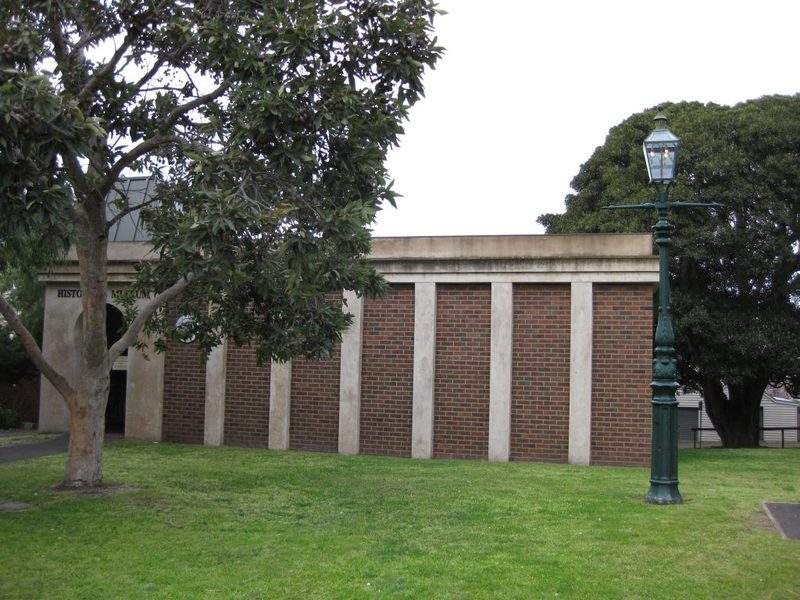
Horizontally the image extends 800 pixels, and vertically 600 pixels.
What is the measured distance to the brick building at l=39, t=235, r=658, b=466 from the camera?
50.0 ft

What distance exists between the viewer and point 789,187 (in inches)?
848

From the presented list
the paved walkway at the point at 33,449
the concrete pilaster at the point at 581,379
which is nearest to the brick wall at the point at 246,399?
the paved walkway at the point at 33,449

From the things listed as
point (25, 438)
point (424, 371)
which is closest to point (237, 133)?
point (424, 371)

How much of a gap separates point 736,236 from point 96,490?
16291 millimetres

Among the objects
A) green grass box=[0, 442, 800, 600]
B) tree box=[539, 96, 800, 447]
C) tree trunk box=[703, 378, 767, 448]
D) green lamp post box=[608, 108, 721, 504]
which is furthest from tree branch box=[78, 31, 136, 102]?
tree trunk box=[703, 378, 767, 448]

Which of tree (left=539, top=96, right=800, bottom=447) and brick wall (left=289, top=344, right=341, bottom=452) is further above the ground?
tree (left=539, top=96, right=800, bottom=447)

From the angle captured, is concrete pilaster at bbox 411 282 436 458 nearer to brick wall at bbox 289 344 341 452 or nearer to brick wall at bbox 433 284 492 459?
brick wall at bbox 433 284 492 459

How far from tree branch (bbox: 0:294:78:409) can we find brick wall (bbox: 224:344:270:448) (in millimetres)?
6169

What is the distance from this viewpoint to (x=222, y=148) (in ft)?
31.9

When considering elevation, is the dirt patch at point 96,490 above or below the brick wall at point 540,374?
below

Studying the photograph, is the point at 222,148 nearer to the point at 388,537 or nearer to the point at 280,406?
the point at 388,537

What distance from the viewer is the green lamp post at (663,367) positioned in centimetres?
1029

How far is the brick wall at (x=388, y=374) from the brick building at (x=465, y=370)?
1.0 inches

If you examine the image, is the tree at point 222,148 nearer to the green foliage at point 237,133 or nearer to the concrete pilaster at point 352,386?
the green foliage at point 237,133
